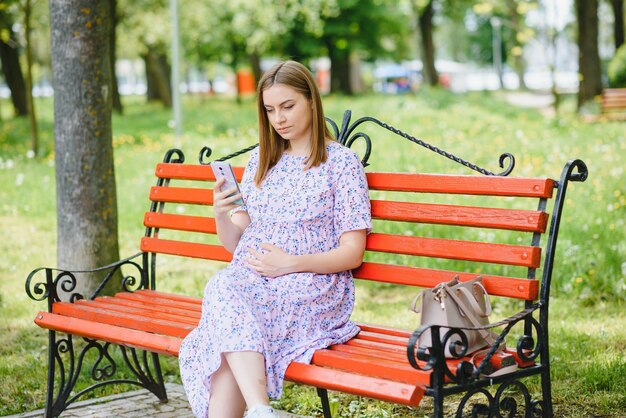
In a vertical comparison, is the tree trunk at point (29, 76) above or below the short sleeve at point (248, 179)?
above

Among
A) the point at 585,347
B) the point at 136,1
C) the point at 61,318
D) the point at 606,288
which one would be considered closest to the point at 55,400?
the point at 61,318

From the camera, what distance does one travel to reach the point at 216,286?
3449 millimetres

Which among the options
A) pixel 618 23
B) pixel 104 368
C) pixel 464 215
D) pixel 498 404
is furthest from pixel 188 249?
pixel 618 23

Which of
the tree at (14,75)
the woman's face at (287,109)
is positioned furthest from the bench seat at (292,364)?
the tree at (14,75)

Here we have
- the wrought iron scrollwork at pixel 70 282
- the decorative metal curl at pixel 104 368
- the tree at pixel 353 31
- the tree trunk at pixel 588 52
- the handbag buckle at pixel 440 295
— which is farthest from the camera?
the tree at pixel 353 31

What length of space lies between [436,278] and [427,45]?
26.2 metres

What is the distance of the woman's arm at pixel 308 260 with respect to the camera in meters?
3.56

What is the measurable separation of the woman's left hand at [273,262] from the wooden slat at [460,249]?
0.43m

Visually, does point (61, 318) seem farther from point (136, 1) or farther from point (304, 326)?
point (136, 1)

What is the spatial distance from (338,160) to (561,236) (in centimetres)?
334

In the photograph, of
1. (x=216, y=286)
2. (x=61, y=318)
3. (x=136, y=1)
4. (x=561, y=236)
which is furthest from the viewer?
(x=136, y=1)

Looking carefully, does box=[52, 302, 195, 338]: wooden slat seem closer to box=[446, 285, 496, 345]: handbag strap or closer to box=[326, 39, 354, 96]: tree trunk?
box=[446, 285, 496, 345]: handbag strap

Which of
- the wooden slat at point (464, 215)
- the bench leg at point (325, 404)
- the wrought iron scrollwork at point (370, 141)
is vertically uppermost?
the wrought iron scrollwork at point (370, 141)

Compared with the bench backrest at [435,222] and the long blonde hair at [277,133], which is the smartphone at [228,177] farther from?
the bench backrest at [435,222]
